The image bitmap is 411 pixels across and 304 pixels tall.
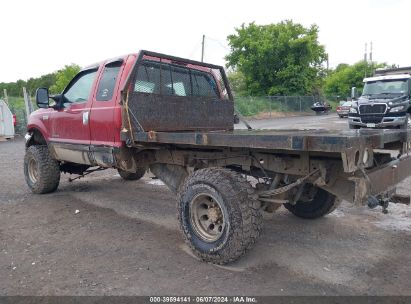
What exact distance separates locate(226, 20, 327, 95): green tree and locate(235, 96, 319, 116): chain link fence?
0.96 meters

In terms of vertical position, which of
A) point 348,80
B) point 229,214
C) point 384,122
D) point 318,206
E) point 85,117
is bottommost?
point 318,206

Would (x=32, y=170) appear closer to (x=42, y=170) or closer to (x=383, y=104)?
(x=42, y=170)

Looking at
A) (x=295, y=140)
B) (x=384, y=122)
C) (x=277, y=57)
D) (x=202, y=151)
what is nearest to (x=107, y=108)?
(x=202, y=151)

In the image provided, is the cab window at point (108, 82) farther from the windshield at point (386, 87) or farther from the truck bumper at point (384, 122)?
the windshield at point (386, 87)

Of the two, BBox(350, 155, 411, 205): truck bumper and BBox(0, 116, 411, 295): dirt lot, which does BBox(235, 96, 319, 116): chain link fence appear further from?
BBox(350, 155, 411, 205): truck bumper

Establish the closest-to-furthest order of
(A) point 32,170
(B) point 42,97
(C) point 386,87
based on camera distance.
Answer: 1. (B) point 42,97
2. (A) point 32,170
3. (C) point 386,87

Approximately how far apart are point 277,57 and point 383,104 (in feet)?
72.8

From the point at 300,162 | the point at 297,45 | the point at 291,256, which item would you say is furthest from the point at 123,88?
the point at 297,45

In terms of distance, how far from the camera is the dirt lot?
10.6ft

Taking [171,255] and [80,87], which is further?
[80,87]

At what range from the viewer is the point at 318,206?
4805 mm

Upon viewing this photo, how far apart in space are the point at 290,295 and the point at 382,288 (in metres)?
0.78

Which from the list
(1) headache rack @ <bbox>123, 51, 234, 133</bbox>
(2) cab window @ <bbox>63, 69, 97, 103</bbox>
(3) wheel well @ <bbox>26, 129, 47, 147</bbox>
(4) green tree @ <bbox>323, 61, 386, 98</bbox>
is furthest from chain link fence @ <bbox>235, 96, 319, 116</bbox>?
(2) cab window @ <bbox>63, 69, 97, 103</bbox>

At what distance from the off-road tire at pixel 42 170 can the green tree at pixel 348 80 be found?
4649 centimetres
